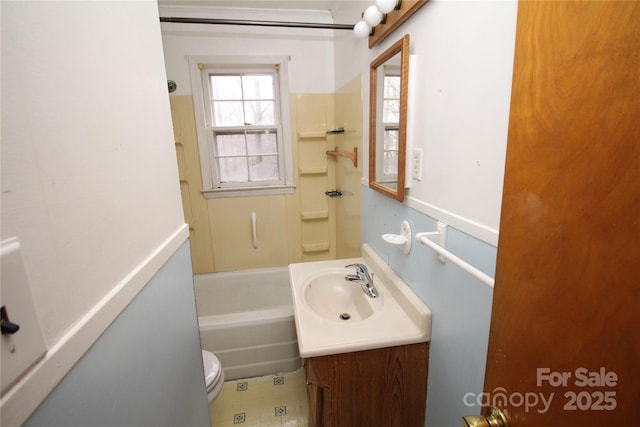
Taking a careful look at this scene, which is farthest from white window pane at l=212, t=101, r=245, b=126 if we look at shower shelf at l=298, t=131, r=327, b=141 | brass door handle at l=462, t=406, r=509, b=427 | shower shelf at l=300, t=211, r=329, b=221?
brass door handle at l=462, t=406, r=509, b=427

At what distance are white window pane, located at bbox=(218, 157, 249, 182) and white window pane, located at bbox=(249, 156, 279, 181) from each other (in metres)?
0.06

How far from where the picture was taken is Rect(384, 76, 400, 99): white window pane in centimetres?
118

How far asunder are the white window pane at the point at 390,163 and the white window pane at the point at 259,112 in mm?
1469

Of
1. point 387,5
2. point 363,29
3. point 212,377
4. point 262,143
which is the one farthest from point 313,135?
point 212,377

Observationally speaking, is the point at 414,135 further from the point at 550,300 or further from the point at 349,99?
the point at 349,99

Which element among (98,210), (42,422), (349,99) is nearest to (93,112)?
(98,210)

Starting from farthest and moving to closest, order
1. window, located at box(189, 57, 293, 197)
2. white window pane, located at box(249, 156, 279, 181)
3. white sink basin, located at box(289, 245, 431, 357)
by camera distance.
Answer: white window pane, located at box(249, 156, 279, 181)
window, located at box(189, 57, 293, 197)
white sink basin, located at box(289, 245, 431, 357)

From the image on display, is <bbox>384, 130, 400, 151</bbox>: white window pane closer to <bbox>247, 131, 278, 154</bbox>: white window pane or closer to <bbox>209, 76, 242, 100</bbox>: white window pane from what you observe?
<bbox>247, 131, 278, 154</bbox>: white window pane

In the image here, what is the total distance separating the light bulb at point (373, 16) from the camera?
121 cm

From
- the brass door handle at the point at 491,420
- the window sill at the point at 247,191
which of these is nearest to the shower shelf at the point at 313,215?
the window sill at the point at 247,191

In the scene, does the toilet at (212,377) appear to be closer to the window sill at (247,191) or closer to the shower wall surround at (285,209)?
the shower wall surround at (285,209)

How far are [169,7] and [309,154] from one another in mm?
1469

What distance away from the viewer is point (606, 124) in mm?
358

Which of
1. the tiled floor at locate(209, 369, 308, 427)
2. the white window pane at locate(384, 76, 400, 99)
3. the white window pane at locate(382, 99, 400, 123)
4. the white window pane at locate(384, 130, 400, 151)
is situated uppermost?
the white window pane at locate(384, 76, 400, 99)
